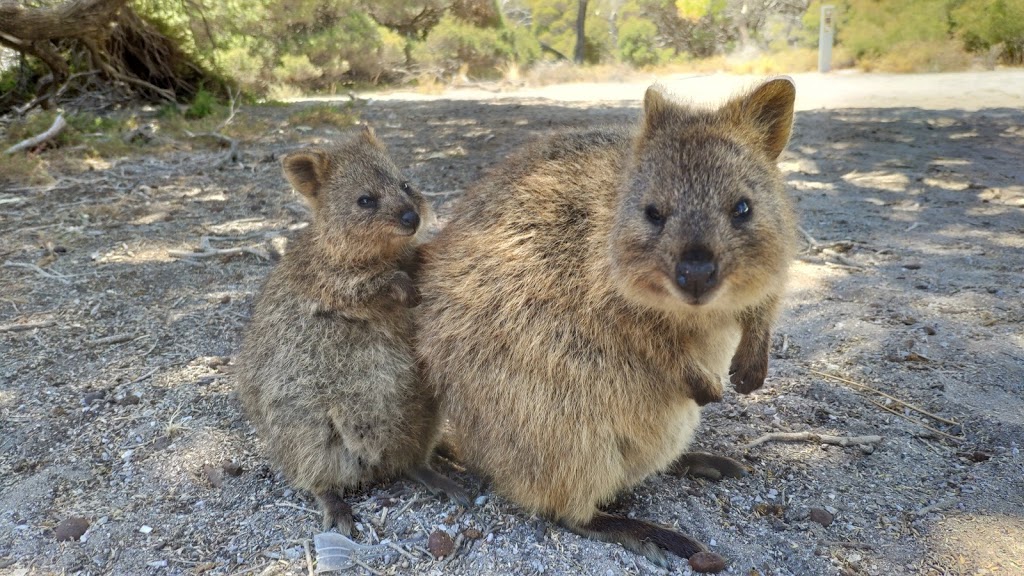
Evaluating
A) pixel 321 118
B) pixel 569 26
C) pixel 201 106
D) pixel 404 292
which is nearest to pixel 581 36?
pixel 569 26

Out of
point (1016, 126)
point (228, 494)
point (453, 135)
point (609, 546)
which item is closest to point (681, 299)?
point (609, 546)

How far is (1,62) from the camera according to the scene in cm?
1172

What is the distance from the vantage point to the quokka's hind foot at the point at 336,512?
2.71 meters

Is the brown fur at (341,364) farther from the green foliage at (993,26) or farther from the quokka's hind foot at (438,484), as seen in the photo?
the green foliage at (993,26)

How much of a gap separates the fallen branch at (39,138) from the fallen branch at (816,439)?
8.60 meters

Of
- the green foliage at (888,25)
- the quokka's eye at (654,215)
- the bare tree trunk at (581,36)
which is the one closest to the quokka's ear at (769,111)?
the quokka's eye at (654,215)

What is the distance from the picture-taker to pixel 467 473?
3.22 m

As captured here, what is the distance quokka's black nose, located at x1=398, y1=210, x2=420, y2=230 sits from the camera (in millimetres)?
3311

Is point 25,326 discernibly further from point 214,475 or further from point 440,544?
point 440,544

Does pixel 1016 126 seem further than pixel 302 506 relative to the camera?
Yes

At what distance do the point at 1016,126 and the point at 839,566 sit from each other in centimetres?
1018

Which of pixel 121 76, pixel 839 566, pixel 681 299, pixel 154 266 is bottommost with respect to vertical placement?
pixel 839 566

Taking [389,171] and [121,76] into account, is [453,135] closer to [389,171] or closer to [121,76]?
[121,76]

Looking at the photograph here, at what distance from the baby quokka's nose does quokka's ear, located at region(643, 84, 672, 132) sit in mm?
603
